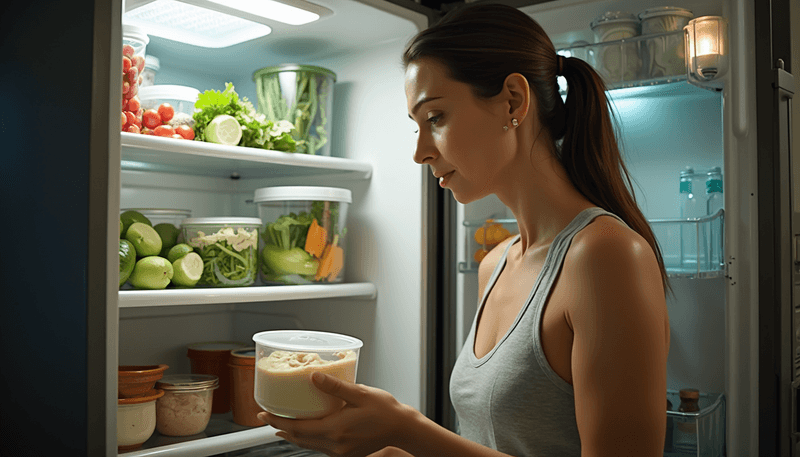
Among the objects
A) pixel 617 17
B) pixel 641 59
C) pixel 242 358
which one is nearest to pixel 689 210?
pixel 641 59

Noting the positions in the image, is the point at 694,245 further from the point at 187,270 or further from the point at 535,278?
the point at 187,270

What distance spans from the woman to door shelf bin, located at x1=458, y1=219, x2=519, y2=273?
1.42 ft

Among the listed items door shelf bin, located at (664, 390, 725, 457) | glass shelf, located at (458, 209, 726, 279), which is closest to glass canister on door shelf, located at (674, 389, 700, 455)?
door shelf bin, located at (664, 390, 725, 457)

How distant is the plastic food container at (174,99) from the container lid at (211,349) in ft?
1.95

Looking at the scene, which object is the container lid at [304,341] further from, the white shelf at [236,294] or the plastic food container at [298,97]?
the plastic food container at [298,97]

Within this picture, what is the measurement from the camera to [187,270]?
1.42 m

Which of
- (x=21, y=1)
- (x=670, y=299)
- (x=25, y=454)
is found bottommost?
(x=25, y=454)

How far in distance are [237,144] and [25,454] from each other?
76 centimetres

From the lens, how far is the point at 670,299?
4.82 ft

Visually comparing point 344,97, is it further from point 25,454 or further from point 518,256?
point 25,454

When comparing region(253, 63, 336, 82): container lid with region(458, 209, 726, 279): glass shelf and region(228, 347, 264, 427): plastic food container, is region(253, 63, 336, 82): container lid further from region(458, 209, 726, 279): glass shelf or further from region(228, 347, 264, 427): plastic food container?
region(228, 347, 264, 427): plastic food container

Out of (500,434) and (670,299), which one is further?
(670,299)

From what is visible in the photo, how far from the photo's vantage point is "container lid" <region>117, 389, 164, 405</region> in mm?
1293

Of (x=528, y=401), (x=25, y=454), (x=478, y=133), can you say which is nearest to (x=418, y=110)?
(x=478, y=133)
